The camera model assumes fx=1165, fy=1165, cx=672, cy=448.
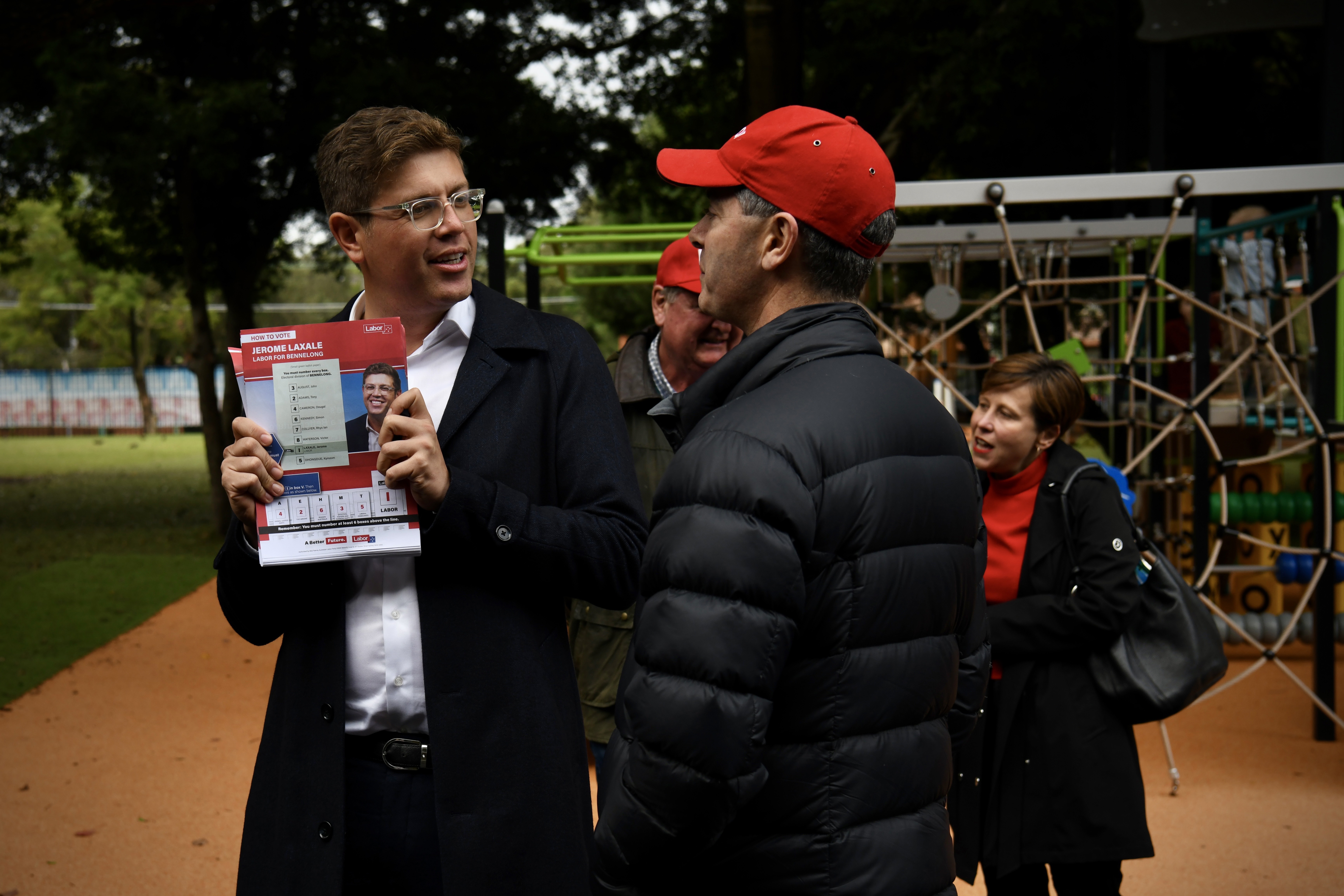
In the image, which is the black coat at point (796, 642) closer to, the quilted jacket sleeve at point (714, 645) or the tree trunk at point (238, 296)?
the quilted jacket sleeve at point (714, 645)

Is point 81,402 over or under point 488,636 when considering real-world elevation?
under

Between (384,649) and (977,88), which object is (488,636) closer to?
(384,649)

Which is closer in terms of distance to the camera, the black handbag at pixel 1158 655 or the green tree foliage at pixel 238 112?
the black handbag at pixel 1158 655

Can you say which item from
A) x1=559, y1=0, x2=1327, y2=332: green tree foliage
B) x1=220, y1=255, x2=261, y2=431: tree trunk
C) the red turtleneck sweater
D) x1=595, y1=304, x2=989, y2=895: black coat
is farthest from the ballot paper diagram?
x1=220, y1=255, x2=261, y2=431: tree trunk

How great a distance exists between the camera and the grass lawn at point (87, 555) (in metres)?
8.86

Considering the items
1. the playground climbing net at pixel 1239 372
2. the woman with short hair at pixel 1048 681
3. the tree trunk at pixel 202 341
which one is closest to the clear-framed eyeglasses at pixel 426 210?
the woman with short hair at pixel 1048 681

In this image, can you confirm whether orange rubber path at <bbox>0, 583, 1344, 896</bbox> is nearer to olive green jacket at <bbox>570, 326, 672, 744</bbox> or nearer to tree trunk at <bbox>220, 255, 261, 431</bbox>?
olive green jacket at <bbox>570, 326, 672, 744</bbox>

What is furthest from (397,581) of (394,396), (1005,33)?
(1005,33)

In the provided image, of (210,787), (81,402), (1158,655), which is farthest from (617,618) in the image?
(81,402)

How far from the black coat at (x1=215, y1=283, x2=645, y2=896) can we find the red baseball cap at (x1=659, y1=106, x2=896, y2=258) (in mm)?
549

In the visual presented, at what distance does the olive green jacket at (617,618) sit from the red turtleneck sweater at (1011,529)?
969 mm

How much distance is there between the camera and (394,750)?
1932mm

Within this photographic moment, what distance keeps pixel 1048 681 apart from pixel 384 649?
200cm

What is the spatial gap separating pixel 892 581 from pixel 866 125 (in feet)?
41.1
